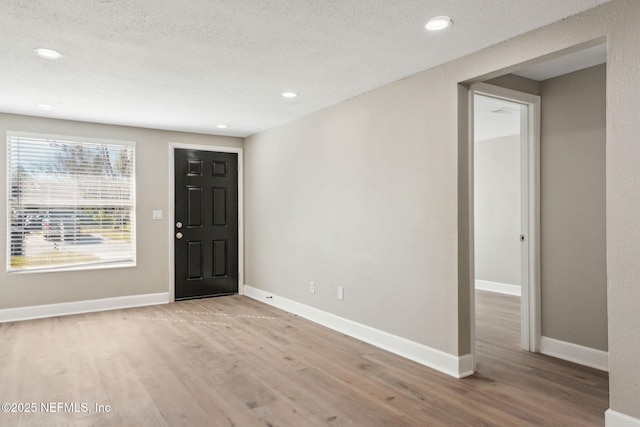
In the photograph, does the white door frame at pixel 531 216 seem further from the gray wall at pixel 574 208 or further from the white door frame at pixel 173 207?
the white door frame at pixel 173 207

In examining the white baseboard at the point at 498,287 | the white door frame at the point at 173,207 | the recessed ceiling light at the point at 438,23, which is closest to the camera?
the recessed ceiling light at the point at 438,23

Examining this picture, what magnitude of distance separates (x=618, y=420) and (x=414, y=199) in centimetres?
187

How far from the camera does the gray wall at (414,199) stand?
2.18 metres

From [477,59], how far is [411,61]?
0.46 m

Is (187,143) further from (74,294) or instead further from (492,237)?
(492,237)

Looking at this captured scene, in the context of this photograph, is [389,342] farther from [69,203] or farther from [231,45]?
[69,203]

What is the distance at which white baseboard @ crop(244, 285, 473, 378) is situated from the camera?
3.06 m

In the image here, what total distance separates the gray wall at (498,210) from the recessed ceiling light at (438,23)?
4375 mm

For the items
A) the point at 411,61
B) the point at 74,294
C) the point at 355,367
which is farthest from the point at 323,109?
the point at 74,294

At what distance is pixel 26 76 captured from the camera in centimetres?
342

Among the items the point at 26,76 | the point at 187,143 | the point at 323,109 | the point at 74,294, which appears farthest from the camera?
the point at 187,143

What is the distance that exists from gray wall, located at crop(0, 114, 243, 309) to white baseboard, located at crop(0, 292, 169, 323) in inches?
2.2

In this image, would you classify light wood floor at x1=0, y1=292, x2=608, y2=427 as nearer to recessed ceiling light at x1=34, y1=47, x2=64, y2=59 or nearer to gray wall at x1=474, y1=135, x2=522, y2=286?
recessed ceiling light at x1=34, y1=47, x2=64, y2=59

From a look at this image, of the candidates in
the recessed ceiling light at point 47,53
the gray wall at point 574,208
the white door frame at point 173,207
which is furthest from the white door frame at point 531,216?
the white door frame at point 173,207
